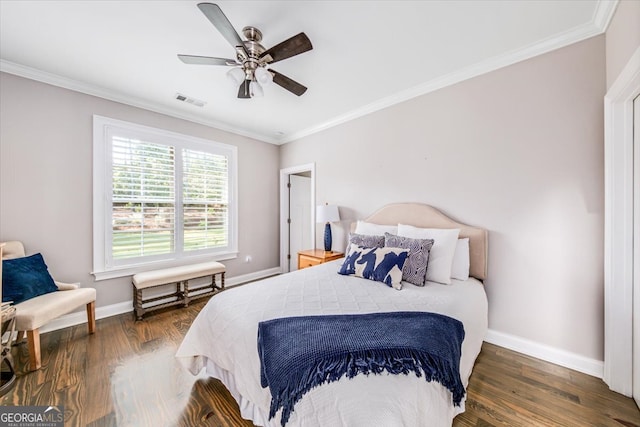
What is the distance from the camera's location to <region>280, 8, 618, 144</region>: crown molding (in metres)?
1.68

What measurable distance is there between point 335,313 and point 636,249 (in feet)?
6.54

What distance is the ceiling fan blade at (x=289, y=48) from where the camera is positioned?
5.14ft

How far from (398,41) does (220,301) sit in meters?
2.43

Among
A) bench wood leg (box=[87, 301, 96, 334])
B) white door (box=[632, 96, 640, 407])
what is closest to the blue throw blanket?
white door (box=[632, 96, 640, 407])

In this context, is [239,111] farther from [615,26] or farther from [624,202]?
[624,202]

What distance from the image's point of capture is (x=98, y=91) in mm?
2695

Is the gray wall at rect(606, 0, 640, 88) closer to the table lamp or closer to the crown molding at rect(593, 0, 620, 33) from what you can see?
the crown molding at rect(593, 0, 620, 33)

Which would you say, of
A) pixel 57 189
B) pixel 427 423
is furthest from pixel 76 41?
pixel 427 423

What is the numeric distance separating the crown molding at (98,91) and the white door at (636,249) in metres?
4.25

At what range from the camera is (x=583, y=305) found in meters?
1.84

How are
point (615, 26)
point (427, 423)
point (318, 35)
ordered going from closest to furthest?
1. point (427, 423)
2. point (615, 26)
3. point (318, 35)

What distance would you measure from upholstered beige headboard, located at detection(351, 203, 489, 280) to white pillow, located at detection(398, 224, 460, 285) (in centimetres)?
18

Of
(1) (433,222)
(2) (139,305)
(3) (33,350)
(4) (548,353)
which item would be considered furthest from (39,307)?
(4) (548,353)

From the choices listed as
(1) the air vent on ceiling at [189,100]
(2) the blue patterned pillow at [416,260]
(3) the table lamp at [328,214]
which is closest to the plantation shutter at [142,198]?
(1) the air vent on ceiling at [189,100]
